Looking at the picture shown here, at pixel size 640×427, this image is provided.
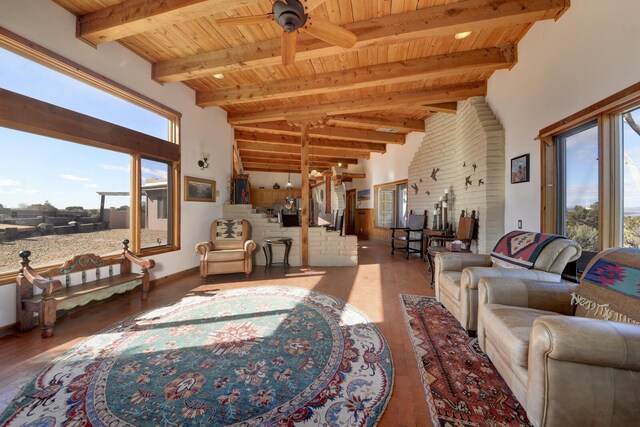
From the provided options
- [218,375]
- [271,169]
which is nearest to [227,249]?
[218,375]

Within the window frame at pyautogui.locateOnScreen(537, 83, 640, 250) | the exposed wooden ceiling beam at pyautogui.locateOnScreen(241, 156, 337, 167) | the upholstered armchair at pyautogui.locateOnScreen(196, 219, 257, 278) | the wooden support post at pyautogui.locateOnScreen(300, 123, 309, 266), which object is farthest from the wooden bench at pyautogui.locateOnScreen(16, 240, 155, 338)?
the exposed wooden ceiling beam at pyautogui.locateOnScreen(241, 156, 337, 167)

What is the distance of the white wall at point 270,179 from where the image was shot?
Result: 34.9ft

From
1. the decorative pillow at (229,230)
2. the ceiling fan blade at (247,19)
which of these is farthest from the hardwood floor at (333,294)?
the ceiling fan blade at (247,19)

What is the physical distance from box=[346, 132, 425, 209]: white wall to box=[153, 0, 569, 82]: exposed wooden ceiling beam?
11.7ft

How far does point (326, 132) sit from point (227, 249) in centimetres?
355

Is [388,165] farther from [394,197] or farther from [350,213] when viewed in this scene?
[350,213]

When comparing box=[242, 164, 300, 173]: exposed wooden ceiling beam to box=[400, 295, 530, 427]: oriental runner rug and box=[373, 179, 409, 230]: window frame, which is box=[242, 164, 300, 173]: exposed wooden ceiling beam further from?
box=[400, 295, 530, 427]: oriental runner rug

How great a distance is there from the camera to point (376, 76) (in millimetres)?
3525

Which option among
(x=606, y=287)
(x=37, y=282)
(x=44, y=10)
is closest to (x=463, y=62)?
(x=606, y=287)

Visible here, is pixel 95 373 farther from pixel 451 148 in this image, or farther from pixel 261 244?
pixel 451 148

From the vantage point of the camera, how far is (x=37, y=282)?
2146 mm

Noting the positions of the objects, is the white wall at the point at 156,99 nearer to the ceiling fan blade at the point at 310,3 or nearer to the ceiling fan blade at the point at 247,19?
the ceiling fan blade at the point at 247,19

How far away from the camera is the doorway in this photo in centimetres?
930

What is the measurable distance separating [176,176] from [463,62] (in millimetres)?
4637
